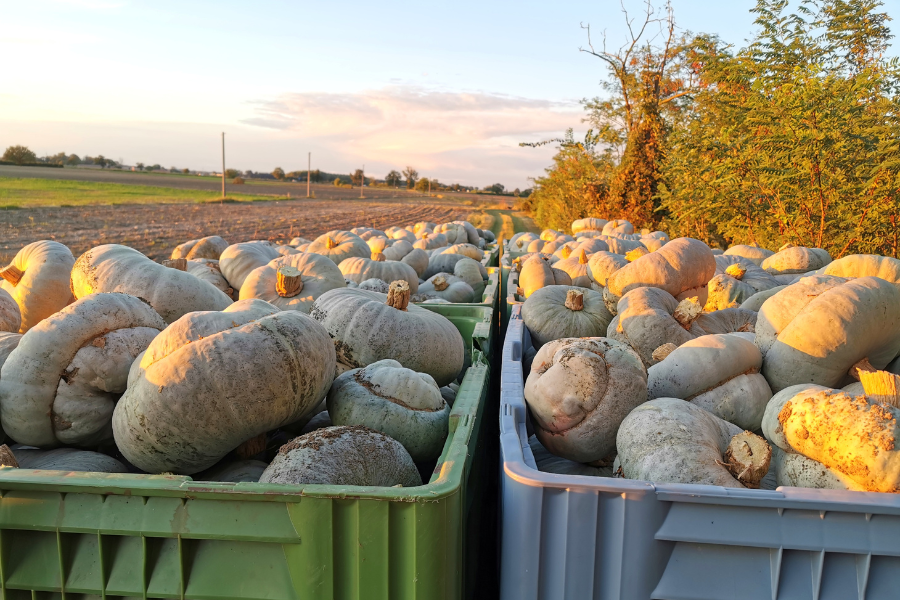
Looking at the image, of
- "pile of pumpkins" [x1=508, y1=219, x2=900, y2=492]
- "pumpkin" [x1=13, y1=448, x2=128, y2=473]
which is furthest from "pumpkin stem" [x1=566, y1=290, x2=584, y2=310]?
"pumpkin" [x1=13, y1=448, x2=128, y2=473]

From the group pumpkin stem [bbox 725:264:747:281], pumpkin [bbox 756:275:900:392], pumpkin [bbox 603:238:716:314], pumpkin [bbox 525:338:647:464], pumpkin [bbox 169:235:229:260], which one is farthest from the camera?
pumpkin [bbox 169:235:229:260]

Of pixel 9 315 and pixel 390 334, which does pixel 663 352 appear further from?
pixel 9 315

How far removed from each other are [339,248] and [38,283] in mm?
3312

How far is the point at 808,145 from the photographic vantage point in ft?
22.6

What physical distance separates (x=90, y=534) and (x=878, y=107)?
29.9 ft

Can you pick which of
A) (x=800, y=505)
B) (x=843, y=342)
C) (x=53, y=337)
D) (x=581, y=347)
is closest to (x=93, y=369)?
(x=53, y=337)

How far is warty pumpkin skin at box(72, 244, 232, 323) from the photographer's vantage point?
10.6 feet

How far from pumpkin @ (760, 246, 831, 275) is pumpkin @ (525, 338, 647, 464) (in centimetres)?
344

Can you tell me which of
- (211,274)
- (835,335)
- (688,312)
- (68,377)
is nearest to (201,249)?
(211,274)

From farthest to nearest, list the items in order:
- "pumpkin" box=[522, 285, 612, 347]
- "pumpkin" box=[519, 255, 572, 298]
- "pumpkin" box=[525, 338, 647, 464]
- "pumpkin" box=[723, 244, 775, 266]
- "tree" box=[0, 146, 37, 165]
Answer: "tree" box=[0, 146, 37, 165] < "pumpkin" box=[723, 244, 775, 266] < "pumpkin" box=[519, 255, 572, 298] < "pumpkin" box=[522, 285, 612, 347] < "pumpkin" box=[525, 338, 647, 464]

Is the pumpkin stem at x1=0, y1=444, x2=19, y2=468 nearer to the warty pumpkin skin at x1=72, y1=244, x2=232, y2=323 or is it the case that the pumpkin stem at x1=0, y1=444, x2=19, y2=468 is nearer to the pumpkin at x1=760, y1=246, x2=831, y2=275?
the warty pumpkin skin at x1=72, y1=244, x2=232, y2=323

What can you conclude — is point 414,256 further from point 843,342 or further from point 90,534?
point 90,534

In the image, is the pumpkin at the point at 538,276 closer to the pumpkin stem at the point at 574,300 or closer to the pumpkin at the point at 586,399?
the pumpkin stem at the point at 574,300

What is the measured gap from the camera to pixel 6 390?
2.15m
